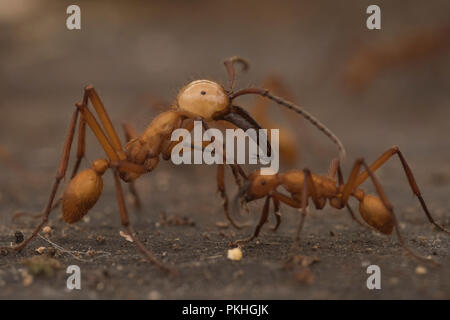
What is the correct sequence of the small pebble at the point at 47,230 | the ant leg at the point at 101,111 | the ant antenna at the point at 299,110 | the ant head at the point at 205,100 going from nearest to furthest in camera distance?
the ant antenna at the point at 299,110
the ant head at the point at 205,100
the ant leg at the point at 101,111
the small pebble at the point at 47,230

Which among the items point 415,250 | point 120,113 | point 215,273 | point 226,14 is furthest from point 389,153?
point 226,14

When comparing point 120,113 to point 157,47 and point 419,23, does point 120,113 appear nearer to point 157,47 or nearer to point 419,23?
point 157,47

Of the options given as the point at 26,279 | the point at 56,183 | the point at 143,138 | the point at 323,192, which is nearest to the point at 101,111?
the point at 143,138

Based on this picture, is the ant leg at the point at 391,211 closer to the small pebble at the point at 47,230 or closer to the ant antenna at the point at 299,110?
the ant antenna at the point at 299,110

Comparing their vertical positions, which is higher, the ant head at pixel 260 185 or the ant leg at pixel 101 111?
the ant leg at pixel 101 111

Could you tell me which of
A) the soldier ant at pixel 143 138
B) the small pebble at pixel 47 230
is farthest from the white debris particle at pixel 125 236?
the small pebble at pixel 47 230
